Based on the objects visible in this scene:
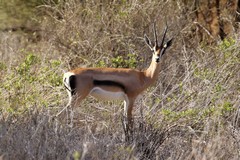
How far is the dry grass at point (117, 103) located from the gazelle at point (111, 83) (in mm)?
209

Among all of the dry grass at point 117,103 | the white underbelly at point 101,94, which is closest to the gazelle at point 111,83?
the white underbelly at point 101,94

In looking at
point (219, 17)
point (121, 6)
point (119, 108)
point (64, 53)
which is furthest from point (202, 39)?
point (119, 108)

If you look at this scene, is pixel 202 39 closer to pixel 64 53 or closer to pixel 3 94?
pixel 64 53

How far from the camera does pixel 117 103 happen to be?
9.18 m

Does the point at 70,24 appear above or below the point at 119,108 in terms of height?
above

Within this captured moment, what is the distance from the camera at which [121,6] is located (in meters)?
11.1

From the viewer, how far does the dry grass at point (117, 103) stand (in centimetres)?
649

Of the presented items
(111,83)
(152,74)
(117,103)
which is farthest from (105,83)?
(117,103)

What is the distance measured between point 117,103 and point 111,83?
32.9 inches

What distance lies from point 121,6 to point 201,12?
1.60m

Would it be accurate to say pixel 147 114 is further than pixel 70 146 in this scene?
Yes

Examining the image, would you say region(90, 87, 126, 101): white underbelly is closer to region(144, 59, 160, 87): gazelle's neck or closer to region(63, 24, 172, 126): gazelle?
region(63, 24, 172, 126): gazelle

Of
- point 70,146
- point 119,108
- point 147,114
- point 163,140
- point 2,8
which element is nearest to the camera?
point 70,146

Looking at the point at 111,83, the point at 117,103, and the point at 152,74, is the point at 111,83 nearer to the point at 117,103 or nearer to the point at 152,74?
the point at 152,74
